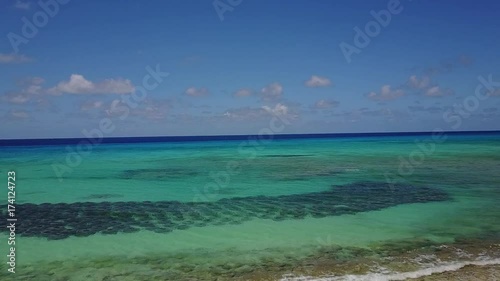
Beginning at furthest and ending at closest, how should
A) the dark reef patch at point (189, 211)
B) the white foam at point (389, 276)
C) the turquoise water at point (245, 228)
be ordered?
the dark reef patch at point (189, 211) → the turquoise water at point (245, 228) → the white foam at point (389, 276)

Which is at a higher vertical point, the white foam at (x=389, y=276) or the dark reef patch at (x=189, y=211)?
the dark reef patch at (x=189, y=211)

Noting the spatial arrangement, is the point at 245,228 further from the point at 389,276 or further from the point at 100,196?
the point at 100,196

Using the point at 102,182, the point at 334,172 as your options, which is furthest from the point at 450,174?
the point at 102,182

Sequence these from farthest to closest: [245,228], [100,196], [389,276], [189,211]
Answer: [100,196] → [189,211] → [245,228] → [389,276]

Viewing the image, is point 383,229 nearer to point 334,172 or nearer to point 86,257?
point 86,257

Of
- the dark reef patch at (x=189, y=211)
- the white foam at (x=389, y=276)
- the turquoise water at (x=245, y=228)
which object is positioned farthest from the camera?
the dark reef patch at (x=189, y=211)

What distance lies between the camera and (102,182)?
27.6 m

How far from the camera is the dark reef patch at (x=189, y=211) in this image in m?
14.1

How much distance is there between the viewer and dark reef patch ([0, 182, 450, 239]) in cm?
1409

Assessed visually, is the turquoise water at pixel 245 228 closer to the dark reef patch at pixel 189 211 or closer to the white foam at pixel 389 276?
the dark reef patch at pixel 189 211

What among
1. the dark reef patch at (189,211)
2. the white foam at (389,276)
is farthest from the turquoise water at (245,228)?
the white foam at (389,276)

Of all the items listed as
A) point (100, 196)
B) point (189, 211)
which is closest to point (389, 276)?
point (189, 211)

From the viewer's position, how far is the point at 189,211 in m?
16.8

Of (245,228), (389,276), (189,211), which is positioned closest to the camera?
(389,276)
